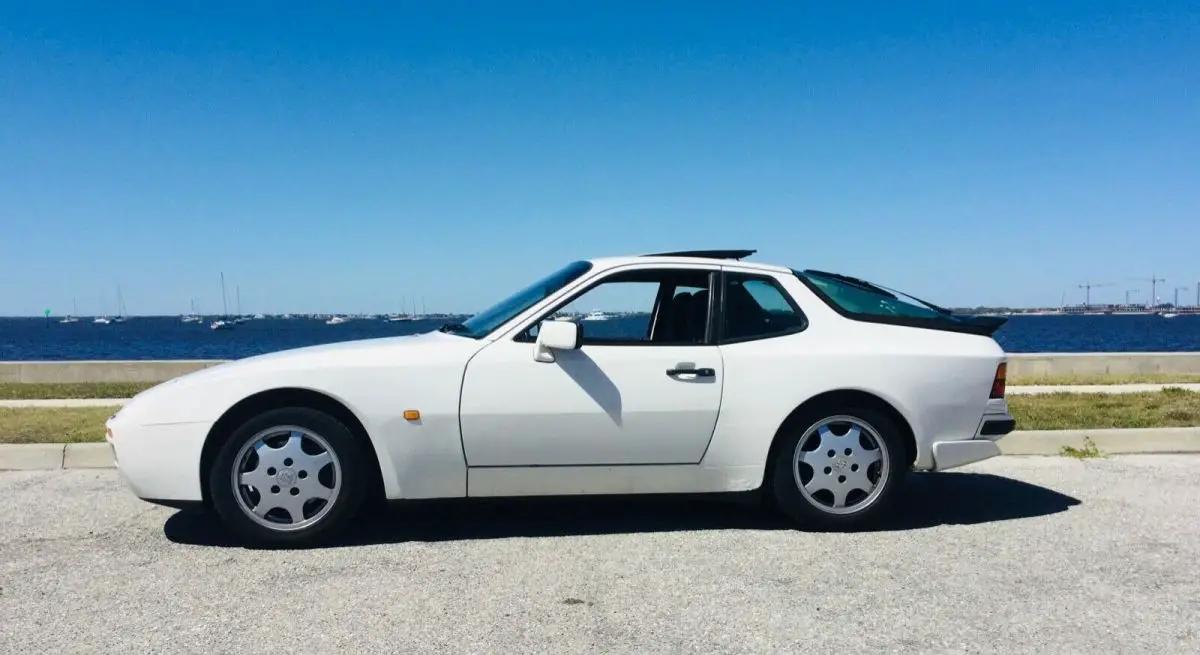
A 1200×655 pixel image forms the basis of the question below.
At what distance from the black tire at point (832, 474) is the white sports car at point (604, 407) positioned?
0.01 m

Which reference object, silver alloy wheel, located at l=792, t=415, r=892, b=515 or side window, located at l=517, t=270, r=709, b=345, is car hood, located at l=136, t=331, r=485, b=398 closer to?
side window, located at l=517, t=270, r=709, b=345

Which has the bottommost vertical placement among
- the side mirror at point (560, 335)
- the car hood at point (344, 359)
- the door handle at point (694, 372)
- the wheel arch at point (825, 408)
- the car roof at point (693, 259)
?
the wheel arch at point (825, 408)

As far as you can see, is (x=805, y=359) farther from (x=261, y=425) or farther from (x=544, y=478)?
(x=261, y=425)

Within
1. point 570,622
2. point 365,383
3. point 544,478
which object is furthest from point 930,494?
point 365,383

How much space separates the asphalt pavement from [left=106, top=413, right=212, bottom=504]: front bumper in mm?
313

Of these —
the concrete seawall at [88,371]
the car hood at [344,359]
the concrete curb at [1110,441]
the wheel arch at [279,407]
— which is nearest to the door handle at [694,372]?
the car hood at [344,359]

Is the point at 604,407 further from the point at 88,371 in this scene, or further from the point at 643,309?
the point at 88,371

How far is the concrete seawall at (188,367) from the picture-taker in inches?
581

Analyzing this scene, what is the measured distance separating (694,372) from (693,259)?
727mm

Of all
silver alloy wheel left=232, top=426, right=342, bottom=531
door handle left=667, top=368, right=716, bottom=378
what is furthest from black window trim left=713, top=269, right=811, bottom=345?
silver alloy wheel left=232, top=426, right=342, bottom=531

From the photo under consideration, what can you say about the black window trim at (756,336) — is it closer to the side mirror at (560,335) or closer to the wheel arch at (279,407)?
the side mirror at (560,335)

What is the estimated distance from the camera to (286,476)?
4391 millimetres

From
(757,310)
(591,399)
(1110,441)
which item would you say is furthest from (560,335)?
(1110,441)

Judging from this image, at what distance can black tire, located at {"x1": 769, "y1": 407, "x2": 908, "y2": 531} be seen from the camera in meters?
4.72
